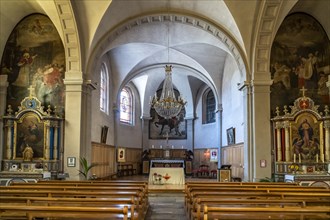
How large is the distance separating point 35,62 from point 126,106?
11175 mm

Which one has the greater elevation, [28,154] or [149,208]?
[28,154]

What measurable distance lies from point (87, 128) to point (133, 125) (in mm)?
11447

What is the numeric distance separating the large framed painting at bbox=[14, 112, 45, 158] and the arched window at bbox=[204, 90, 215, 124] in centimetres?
1393

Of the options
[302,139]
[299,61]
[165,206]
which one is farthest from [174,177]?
[299,61]

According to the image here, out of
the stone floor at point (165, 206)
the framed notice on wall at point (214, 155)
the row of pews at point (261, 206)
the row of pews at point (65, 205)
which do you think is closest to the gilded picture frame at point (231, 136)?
the framed notice on wall at point (214, 155)

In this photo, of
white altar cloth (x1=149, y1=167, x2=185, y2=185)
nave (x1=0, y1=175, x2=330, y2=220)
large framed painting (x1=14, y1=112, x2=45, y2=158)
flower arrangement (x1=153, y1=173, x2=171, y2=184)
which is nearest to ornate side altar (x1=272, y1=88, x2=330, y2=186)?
white altar cloth (x1=149, y1=167, x2=185, y2=185)

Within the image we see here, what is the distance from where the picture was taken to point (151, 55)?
67.4 feet

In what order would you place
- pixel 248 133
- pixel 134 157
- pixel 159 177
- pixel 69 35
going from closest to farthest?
1. pixel 69 35
2. pixel 248 133
3. pixel 159 177
4. pixel 134 157

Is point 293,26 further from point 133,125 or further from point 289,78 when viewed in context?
point 133,125

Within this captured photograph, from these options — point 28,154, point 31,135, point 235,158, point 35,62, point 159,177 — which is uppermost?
point 35,62

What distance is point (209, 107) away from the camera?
86.3 feet

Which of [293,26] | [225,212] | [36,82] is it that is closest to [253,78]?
[293,26]

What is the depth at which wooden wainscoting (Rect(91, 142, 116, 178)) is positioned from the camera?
17389 mm

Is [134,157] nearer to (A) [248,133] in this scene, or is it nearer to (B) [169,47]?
(B) [169,47]
